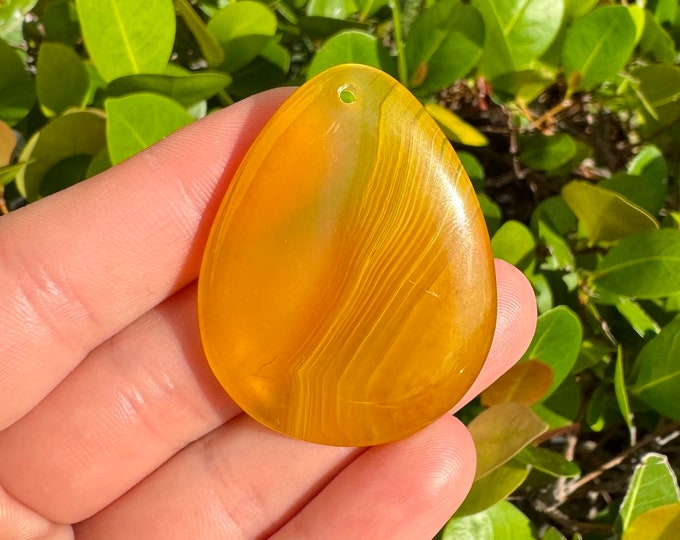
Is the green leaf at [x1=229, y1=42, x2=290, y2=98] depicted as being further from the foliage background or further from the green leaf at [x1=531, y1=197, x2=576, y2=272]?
the green leaf at [x1=531, y1=197, x2=576, y2=272]

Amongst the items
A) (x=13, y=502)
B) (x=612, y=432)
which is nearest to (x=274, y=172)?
(x=13, y=502)

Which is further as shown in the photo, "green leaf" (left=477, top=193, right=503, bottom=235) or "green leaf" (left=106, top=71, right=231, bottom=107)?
"green leaf" (left=477, top=193, right=503, bottom=235)

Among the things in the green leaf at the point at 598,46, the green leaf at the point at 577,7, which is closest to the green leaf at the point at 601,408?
the green leaf at the point at 598,46

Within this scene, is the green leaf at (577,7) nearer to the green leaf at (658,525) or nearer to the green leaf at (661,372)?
the green leaf at (661,372)

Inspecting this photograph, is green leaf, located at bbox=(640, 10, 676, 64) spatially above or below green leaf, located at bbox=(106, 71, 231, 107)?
below

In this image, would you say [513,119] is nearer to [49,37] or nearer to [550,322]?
[550,322]

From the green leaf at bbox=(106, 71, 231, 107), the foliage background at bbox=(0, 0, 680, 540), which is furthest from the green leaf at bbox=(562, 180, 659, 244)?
the green leaf at bbox=(106, 71, 231, 107)


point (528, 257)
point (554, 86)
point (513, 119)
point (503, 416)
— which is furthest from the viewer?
point (554, 86)
